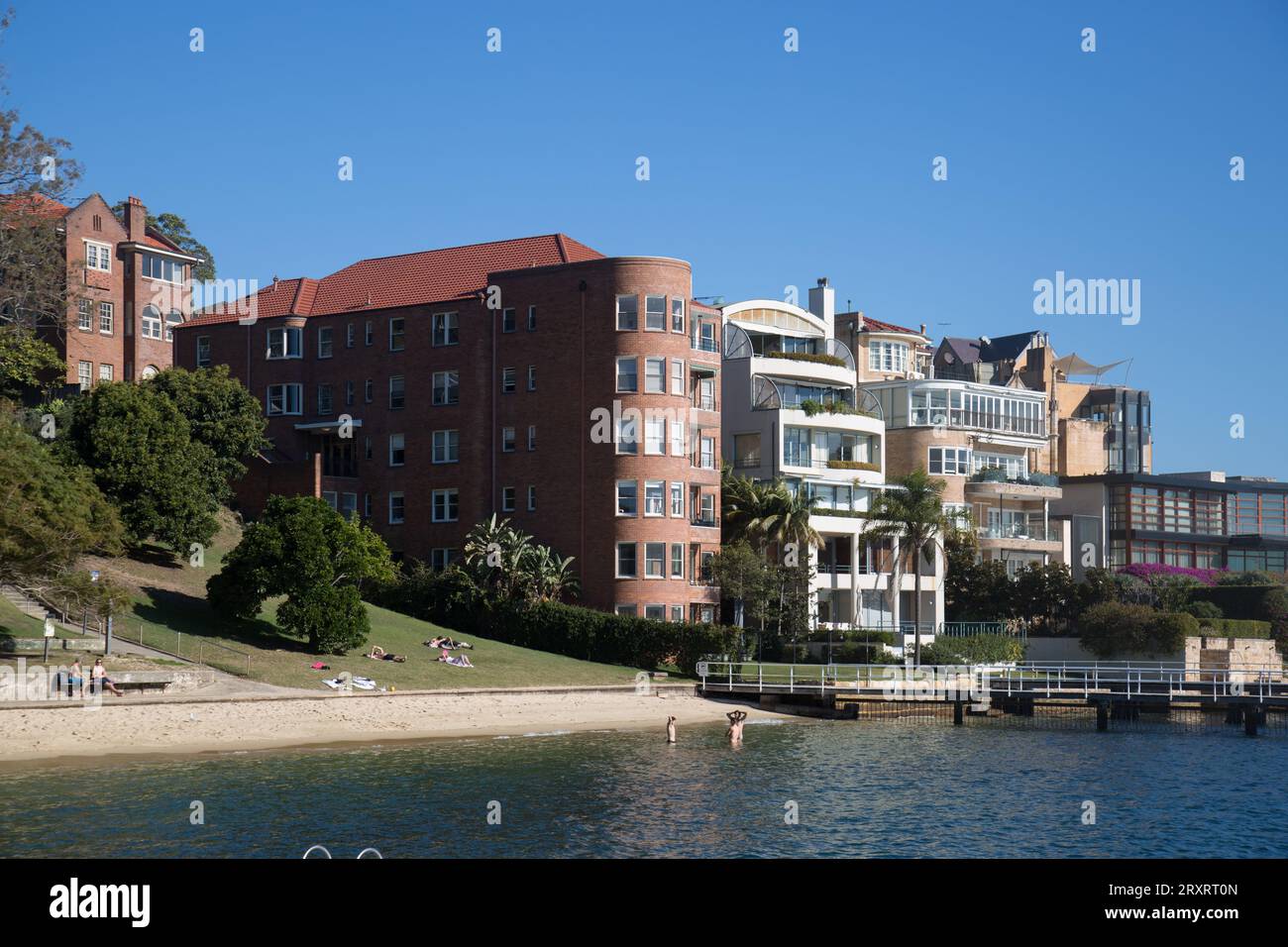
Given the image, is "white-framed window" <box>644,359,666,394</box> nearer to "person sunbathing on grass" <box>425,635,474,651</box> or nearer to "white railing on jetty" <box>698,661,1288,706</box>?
"white railing on jetty" <box>698,661,1288,706</box>

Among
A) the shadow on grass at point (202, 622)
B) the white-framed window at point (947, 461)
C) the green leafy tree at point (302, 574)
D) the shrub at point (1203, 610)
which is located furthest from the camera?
the white-framed window at point (947, 461)

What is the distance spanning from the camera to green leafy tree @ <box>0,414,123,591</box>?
4397 cm

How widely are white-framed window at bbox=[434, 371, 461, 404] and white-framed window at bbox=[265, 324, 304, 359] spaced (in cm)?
1081

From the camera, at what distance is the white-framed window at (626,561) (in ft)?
234

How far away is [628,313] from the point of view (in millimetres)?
73000

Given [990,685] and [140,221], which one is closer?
[990,685]

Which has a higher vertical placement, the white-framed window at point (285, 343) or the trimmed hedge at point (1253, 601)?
the white-framed window at point (285, 343)

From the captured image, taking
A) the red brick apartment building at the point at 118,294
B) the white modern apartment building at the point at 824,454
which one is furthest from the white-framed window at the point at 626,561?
the red brick apartment building at the point at 118,294

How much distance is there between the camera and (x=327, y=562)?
55969 millimetres

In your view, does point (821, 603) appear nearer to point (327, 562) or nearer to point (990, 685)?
point (990, 685)

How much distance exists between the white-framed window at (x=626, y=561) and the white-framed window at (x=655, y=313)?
11.5 m

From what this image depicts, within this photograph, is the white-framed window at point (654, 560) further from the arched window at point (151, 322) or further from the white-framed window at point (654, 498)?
the arched window at point (151, 322)
